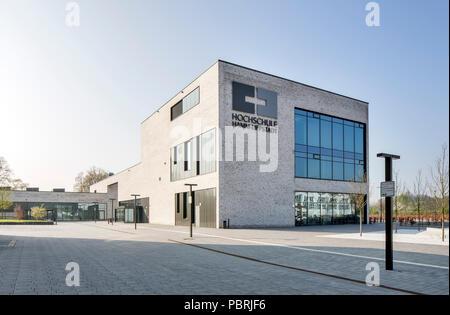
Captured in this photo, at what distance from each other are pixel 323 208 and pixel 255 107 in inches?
552

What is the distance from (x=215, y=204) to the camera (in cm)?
3148

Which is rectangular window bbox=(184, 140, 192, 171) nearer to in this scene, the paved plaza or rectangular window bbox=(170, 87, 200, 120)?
rectangular window bbox=(170, 87, 200, 120)

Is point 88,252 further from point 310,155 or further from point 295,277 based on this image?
point 310,155

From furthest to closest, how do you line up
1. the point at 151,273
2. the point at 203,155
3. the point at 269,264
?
the point at 203,155, the point at 269,264, the point at 151,273

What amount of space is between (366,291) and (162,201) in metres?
39.5

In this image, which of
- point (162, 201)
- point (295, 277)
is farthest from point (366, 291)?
point (162, 201)

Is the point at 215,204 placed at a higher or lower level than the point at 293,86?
lower

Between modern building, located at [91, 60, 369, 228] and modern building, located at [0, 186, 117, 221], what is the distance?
108 feet

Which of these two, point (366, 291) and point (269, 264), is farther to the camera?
point (269, 264)

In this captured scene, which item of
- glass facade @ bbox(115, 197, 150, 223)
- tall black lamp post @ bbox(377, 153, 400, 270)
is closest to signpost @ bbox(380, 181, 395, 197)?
tall black lamp post @ bbox(377, 153, 400, 270)

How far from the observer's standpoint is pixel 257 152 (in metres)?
33.5

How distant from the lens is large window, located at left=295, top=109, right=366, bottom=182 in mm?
37125

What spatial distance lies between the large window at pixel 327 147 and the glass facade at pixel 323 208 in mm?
2110
